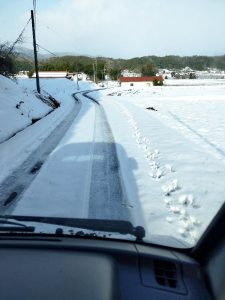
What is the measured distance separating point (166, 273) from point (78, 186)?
17.2 ft

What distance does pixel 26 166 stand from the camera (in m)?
9.16

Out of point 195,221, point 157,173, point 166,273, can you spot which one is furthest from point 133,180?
point 166,273

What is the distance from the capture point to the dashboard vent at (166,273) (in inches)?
82.9

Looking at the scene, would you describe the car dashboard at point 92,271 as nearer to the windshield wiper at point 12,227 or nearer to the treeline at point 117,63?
the windshield wiper at point 12,227

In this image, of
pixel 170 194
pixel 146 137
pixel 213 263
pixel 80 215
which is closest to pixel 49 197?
pixel 80 215

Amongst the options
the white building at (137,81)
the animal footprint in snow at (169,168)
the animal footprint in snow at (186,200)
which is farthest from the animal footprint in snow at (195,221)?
the white building at (137,81)

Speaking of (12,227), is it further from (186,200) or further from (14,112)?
(14,112)

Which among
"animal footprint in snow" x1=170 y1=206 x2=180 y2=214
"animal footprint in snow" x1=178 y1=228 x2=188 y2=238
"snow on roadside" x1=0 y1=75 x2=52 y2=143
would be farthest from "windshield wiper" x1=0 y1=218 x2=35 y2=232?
"snow on roadside" x1=0 y1=75 x2=52 y2=143

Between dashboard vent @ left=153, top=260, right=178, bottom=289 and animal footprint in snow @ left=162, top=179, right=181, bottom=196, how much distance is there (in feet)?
15.5

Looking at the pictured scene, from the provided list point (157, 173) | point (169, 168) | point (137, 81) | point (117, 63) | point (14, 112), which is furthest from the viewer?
point (117, 63)

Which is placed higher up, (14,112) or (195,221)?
(195,221)

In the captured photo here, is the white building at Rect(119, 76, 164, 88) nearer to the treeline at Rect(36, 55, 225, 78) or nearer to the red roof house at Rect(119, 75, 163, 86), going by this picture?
the red roof house at Rect(119, 75, 163, 86)

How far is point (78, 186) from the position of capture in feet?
24.2

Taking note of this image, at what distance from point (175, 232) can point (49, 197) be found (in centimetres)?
238
